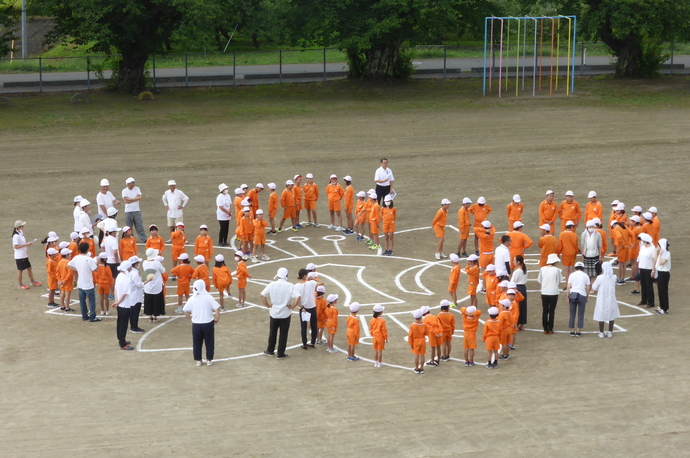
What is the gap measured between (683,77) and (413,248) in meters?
28.7

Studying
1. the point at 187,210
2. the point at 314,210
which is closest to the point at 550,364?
the point at 314,210

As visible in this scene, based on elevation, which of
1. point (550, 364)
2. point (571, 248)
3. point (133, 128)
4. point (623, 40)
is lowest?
point (550, 364)

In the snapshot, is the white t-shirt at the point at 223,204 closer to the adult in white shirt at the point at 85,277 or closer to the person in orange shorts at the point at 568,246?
the adult in white shirt at the point at 85,277

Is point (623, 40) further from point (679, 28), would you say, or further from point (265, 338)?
point (265, 338)

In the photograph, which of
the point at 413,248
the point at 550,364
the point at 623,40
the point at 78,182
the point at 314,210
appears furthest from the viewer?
the point at 623,40

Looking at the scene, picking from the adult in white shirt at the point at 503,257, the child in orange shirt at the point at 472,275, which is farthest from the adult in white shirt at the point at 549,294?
the child in orange shirt at the point at 472,275

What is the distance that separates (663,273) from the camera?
67.4 feet

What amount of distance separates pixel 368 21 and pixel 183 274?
24.5 m

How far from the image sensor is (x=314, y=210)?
91.1ft

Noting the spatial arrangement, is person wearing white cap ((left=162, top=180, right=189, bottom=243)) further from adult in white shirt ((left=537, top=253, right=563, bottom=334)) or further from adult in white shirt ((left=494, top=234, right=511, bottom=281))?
adult in white shirt ((left=537, top=253, right=563, bottom=334))

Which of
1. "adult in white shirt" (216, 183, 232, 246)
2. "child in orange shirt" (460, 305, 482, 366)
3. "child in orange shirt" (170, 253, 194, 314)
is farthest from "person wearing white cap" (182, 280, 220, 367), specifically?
"adult in white shirt" (216, 183, 232, 246)

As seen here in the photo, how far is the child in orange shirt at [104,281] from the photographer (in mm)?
20359

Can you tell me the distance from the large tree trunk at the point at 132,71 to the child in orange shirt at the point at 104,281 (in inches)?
998

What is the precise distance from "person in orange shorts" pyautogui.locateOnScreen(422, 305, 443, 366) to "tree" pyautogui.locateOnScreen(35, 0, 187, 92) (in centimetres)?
2662
